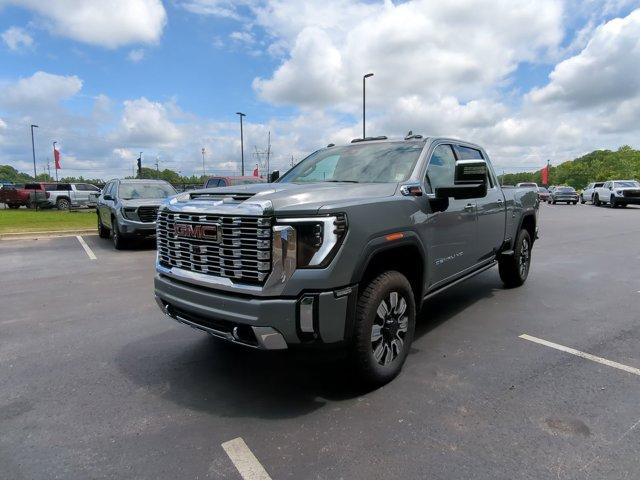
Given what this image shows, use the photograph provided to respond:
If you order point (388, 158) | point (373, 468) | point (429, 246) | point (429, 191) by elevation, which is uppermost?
point (388, 158)

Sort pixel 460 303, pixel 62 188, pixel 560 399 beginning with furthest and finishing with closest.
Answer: pixel 62 188 → pixel 460 303 → pixel 560 399

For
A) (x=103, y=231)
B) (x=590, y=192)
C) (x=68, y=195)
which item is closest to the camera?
(x=103, y=231)

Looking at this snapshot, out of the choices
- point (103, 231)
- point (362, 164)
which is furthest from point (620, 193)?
point (362, 164)

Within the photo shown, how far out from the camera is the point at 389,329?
3436 millimetres

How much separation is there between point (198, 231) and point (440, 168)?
2501 mm

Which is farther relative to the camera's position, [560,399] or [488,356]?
[488,356]

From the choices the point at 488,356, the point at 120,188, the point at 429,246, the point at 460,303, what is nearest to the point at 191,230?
the point at 429,246

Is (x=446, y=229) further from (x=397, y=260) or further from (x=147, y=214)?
(x=147, y=214)

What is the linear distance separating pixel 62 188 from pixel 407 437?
32.5 metres

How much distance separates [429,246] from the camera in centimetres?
390

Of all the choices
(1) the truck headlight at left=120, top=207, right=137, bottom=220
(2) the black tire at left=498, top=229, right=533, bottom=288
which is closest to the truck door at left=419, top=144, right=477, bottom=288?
(2) the black tire at left=498, top=229, right=533, bottom=288

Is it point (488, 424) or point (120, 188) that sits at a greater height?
point (120, 188)

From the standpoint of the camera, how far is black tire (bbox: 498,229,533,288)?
633 cm

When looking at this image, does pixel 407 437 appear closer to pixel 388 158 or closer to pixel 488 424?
pixel 488 424
